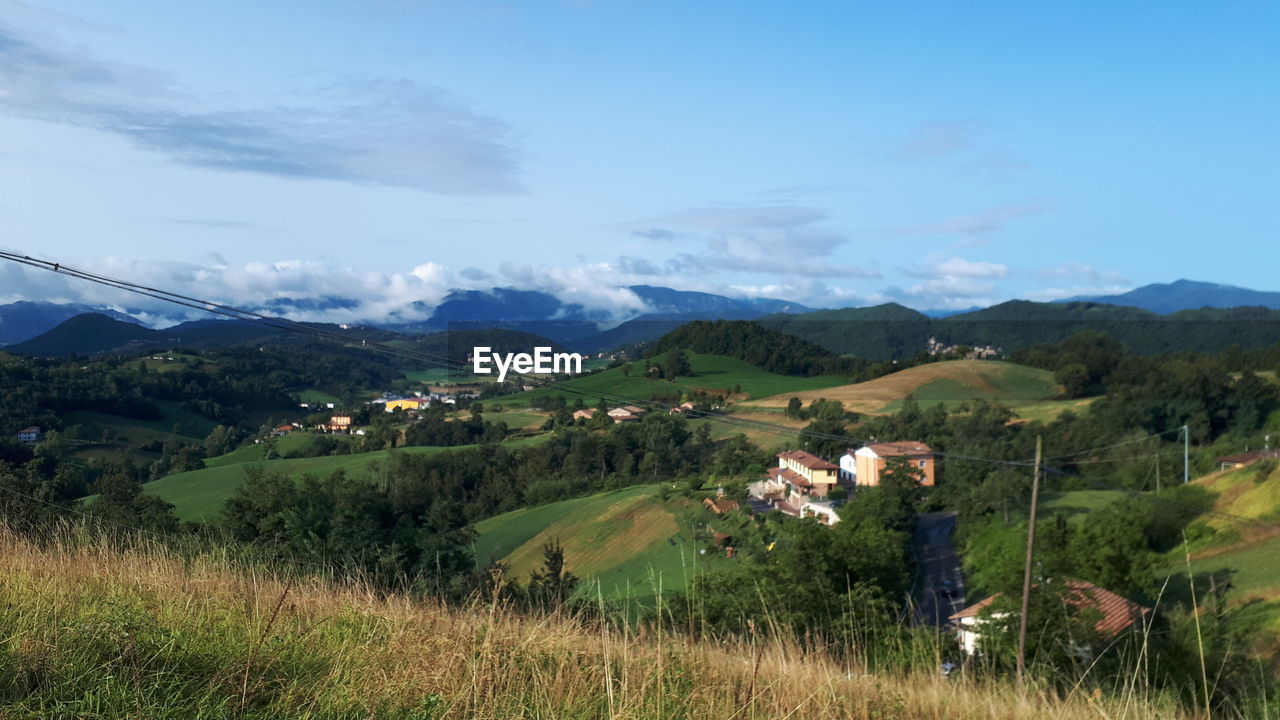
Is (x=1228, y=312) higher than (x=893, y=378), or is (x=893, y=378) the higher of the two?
(x=1228, y=312)

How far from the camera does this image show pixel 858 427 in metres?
50.3

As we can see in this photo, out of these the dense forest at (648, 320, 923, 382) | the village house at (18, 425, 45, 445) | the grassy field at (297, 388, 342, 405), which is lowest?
the village house at (18, 425, 45, 445)

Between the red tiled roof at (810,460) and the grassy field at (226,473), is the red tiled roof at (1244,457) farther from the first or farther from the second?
the grassy field at (226,473)

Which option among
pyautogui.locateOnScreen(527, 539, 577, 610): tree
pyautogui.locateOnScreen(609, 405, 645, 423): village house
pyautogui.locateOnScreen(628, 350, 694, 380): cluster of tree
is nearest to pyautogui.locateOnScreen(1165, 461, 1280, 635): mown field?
pyautogui.locateOnScreen(527, 539, 577, 610): tree

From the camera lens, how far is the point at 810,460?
41219 mm

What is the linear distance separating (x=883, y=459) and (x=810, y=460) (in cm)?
358

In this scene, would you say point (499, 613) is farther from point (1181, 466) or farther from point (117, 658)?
point (1181, 466)

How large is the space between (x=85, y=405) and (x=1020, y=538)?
5246 cm

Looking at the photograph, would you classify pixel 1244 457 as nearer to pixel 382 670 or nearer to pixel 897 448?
pixel 897 448

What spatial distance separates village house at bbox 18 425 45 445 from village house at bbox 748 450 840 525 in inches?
1410

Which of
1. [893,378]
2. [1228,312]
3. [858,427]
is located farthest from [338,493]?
[1228,312]

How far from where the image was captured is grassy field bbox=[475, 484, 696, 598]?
30906 millimetres

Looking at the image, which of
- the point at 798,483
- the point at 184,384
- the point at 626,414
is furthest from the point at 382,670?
the point at 184,384

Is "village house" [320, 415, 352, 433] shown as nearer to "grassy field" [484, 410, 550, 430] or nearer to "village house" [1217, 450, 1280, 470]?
"grassy field" [484, 410, 550, 430]
